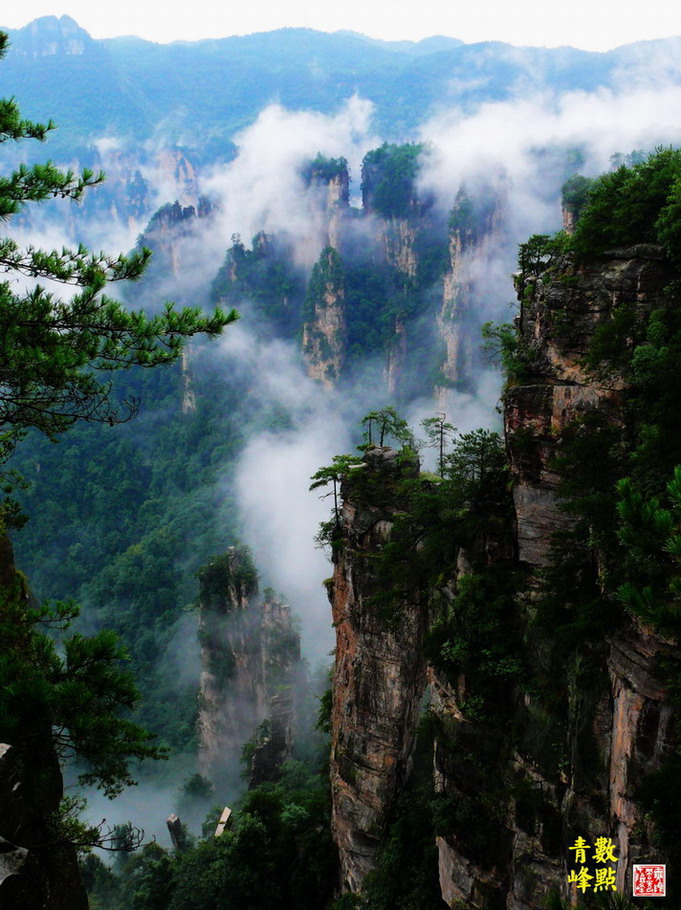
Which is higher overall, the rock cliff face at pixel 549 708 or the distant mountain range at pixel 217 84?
the distant mountain range at pixel 217 84

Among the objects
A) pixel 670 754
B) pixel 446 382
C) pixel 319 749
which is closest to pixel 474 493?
pixel 670 754

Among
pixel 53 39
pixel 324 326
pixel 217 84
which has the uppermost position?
pixel 217 84

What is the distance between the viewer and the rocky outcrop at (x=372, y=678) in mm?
19359

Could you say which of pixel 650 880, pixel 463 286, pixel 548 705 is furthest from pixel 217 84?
pixel 650 880

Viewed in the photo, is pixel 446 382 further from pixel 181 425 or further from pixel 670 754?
pixel 670 754

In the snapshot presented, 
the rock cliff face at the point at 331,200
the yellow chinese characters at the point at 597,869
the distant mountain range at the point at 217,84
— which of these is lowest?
the yellow chinese characters at the point at 597,869

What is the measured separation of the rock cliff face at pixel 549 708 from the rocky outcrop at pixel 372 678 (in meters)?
4.36

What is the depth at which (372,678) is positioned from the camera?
19.9m

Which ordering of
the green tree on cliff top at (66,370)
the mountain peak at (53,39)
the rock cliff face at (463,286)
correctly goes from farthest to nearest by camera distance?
1. the mountain peak at (53,39)
2. the rock cliff face at (463,286)
3. the green tree on cliff top at (66,370)

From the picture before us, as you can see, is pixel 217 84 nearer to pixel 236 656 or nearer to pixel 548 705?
pixel 236 656

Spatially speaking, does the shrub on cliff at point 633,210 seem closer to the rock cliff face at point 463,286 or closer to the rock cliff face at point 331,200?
the rock cliff face at point 463,286

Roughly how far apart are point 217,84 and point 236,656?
666 feet

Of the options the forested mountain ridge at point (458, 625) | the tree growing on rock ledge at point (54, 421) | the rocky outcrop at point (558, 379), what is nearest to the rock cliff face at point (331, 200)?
the forested mountain ridge at point (458, 625)

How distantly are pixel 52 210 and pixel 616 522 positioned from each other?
171142 mm
